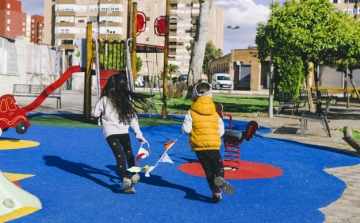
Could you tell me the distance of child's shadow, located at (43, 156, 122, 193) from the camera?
7.11 meters

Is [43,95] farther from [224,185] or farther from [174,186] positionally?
[224,185]

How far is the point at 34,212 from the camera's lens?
5441 millimetres

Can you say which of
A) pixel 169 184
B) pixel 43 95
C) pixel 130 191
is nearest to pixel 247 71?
pixel 43 95

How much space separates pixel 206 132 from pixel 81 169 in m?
3.07

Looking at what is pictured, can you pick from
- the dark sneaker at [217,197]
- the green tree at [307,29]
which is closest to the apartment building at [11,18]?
the green tree at [307,29]

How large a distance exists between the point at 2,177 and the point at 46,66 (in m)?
39.1

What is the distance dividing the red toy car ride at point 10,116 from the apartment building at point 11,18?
149 metres

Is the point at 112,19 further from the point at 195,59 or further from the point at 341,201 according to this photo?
the point at 341,201

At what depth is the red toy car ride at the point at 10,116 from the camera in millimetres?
11719

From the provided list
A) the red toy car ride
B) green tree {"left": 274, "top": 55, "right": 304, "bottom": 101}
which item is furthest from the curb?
green tree {"left": 274, "top": 55, "right": 304, "bottom": 101}

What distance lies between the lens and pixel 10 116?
11.8 meters

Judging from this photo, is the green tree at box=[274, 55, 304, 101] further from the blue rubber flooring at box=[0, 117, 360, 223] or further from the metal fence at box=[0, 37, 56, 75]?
the blue rubber flooring at box=[0, 117, 360, 223]

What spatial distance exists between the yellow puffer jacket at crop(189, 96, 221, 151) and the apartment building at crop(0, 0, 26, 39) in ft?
512

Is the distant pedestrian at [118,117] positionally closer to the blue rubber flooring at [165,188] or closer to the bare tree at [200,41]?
the blue rubber flooring at [165,188]
